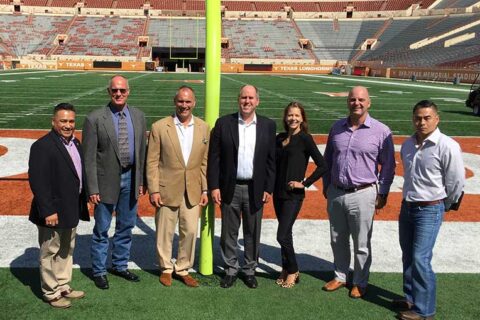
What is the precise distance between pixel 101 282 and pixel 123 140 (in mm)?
1216

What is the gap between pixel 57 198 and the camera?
337 centimetres

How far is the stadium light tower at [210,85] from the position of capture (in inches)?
157

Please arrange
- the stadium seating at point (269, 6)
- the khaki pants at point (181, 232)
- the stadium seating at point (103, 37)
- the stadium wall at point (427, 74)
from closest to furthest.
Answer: the khaki pants at point (181, 232)
the stadium wall at point (427, 74)
the stadium seating at point (103, 37)
the stadium seating at point (269, 6)

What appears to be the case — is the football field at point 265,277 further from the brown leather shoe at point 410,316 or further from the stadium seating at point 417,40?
the stadium seating at point 417,40

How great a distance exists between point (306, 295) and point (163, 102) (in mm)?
14800

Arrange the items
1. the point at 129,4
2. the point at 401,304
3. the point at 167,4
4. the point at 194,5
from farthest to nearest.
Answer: the point at 194,5
the point at 167,4
the point at 129,4
the point at 401,304

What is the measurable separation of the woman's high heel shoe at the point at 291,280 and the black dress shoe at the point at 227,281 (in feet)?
1.46

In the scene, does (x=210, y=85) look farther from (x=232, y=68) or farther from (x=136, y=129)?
(x=232, y=68)

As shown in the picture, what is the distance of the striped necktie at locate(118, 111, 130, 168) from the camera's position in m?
3.80

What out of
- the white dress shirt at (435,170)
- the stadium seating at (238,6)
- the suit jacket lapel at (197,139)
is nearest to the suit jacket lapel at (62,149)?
the suit jacket lapel at (197,139)

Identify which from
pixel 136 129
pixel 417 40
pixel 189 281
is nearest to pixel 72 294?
pixel 189 281

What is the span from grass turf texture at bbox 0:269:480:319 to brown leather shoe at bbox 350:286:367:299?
52 mm

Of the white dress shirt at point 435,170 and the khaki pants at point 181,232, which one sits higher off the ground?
the white dress shirt at point 435,170

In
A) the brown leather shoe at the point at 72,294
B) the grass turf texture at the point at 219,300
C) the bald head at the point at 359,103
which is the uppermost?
the bald head at the point at 359,103
